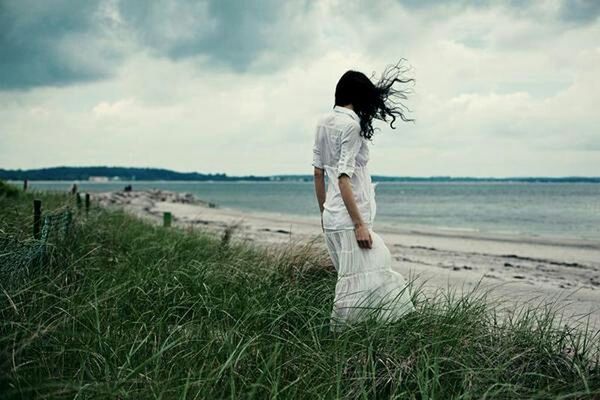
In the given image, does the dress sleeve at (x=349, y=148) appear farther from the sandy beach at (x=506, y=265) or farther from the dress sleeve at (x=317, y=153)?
the sandy beach at (x=506, y=265)

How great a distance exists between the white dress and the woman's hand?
4cm

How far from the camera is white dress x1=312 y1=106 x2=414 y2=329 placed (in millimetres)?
3795

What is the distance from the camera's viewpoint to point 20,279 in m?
3.95

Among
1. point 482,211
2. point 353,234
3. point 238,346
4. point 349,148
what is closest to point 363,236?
point 353,234

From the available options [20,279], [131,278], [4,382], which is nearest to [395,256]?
[131,278]

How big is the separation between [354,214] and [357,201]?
0.43ft

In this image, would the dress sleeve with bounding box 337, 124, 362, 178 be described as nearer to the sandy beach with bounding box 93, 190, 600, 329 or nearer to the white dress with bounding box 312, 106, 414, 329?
the white dress with bounding box 312, 106, 414, 329

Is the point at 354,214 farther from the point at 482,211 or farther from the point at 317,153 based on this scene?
the point at 482,211

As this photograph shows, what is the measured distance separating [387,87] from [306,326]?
5.54 ft

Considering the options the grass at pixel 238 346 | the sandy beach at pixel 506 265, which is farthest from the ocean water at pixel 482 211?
the grass at pixel 238 346

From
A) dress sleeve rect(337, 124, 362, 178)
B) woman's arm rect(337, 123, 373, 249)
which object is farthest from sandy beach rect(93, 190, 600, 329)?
dress sleeve rect(337, 124, 362, 178)

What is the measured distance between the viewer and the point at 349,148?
148 inches

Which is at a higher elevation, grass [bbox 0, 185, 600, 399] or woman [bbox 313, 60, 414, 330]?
woman [bbox 313, 60, 414, 330]

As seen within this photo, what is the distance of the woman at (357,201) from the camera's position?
3.80 meters
